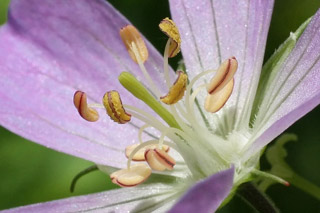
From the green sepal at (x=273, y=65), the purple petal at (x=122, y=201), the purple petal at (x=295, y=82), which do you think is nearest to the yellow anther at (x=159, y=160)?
the purple petal at (x=122, y=201)

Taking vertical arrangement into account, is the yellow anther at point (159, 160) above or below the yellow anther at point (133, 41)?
below

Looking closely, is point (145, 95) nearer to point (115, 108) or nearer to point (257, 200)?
point (115, 108)

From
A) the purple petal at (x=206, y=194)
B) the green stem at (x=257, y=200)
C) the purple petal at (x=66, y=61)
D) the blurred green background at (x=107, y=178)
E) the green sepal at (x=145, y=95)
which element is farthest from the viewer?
the blurred green background at (x=107, y=178)

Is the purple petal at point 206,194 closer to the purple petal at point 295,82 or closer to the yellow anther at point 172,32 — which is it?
the purple petal at point 295,82

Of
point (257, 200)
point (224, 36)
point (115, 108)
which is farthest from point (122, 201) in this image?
point (224, 36)

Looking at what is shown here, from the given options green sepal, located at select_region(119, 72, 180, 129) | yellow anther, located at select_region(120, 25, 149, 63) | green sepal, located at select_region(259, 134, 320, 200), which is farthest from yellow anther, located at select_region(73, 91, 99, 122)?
green sepal, located at select_region(259, 134, 320, 200)

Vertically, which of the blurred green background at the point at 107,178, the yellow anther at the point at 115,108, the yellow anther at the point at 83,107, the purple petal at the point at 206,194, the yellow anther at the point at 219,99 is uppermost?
the purple petal at the point at 206,194
